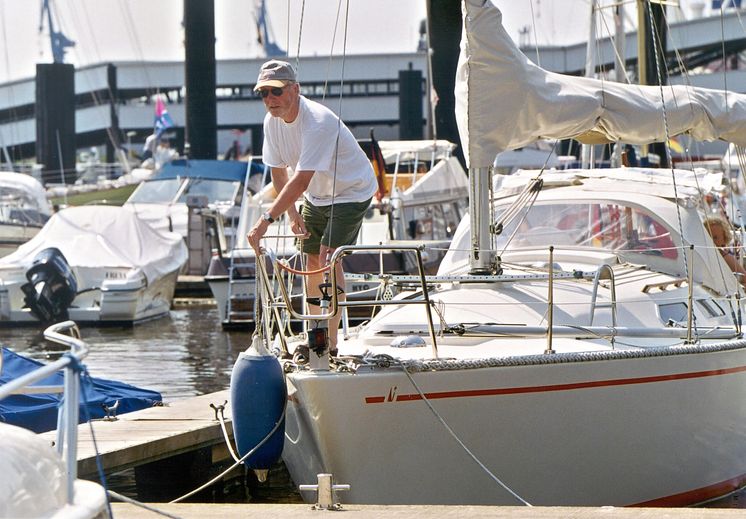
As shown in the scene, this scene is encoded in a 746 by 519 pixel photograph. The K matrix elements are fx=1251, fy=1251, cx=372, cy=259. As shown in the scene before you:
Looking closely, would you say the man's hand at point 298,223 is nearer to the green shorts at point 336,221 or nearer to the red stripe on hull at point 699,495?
the green shorts at point 336,221

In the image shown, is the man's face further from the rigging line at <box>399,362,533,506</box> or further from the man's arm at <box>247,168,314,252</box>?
the rigging line at <box>399,362,533,506</box>

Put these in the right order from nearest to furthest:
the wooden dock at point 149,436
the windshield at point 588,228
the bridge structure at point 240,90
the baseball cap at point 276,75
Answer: the baseball cap at point 276,75
the wooden dock at point 149,436
the windshield at point 588,228
the bridge structure at point 240,90

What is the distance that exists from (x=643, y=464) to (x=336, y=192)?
7.84 ft

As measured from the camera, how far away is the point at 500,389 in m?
6.56

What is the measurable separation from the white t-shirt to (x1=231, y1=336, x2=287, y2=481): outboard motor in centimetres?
96

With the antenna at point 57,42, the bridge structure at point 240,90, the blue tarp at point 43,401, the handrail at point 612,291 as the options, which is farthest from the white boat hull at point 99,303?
the bridge structure at point 240,90

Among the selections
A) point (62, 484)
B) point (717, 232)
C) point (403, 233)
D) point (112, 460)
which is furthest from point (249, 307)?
point (62, 484)

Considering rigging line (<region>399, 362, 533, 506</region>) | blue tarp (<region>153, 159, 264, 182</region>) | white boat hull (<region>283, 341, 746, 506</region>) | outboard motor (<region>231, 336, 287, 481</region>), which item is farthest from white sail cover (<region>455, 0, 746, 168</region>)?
blue tarp (<region>153, 159, 264, 182</region>)

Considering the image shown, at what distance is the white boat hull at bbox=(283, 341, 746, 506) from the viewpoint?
253 inches

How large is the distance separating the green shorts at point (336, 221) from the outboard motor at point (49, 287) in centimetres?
1339

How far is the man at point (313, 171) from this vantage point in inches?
267

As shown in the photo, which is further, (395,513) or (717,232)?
(717,232)

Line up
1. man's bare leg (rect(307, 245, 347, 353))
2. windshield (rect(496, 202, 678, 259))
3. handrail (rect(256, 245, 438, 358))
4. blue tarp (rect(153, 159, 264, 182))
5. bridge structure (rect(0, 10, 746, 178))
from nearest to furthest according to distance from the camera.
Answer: handrail (rect(256, 245, 438, 358)) < man's bare leg (rect(307, 245, 347, 353)) < windshield (rect(496, 202, 678, 259)) < blue tarp (rect(153, 159, 264, 182)) < bridge structure (rect(0, 10, 746, 178))

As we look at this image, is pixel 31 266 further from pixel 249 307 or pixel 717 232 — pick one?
pixel 717 232
